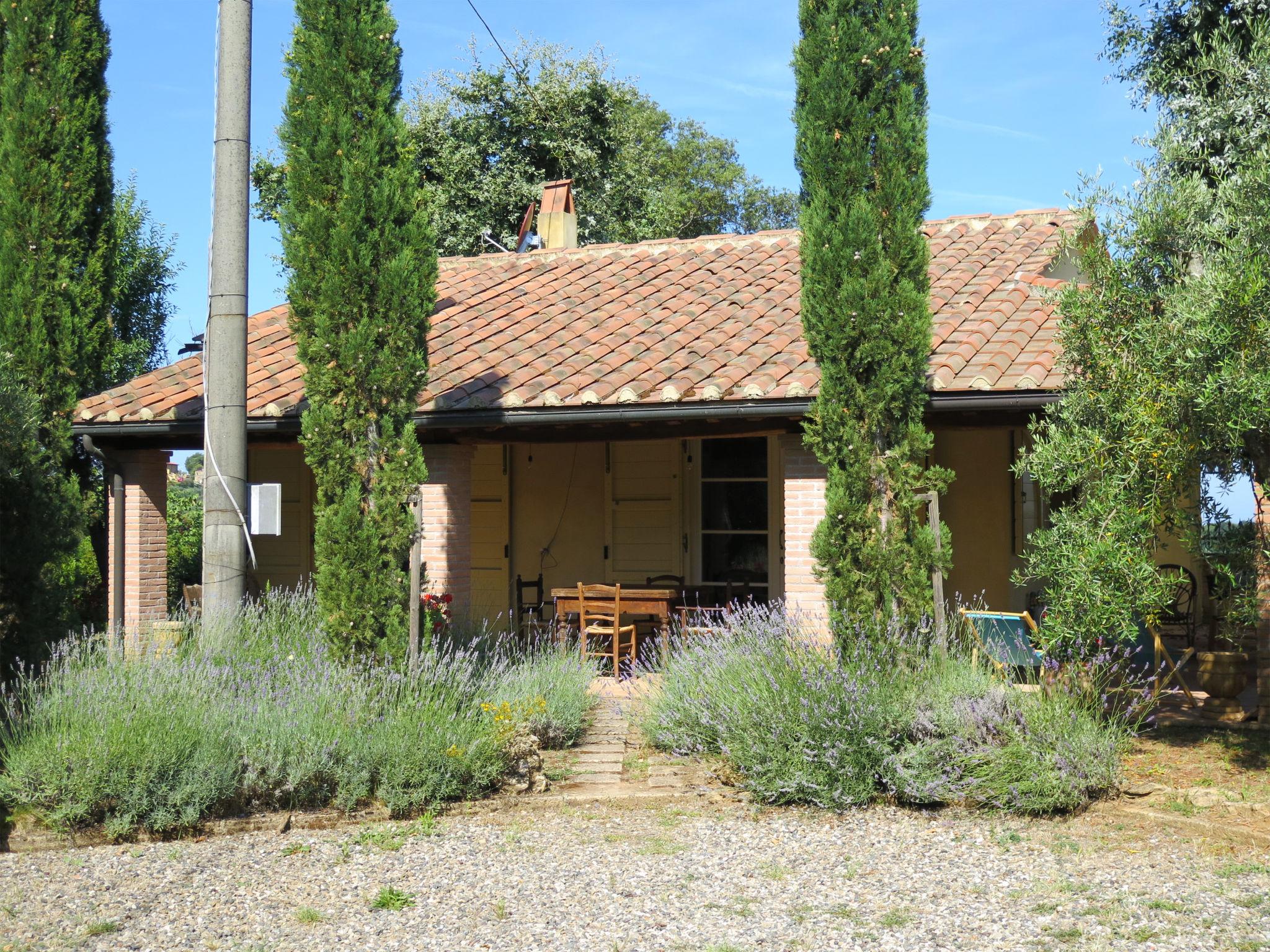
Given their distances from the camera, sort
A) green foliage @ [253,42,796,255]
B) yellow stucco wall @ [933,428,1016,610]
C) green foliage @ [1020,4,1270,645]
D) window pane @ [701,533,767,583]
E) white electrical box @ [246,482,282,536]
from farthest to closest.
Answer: green foliage @ [253,42,796,255], window pane @ [701,533,767,583], yellow stucco wall @ [933,428,1016,610], white electrical box @ [246,482,282,536], green foliage @ [1020,4,1270,645]

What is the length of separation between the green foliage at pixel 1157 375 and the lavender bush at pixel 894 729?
1.85 ft

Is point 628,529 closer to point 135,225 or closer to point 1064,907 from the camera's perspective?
point 1064,907

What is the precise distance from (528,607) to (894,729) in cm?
582

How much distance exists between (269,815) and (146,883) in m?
1.03

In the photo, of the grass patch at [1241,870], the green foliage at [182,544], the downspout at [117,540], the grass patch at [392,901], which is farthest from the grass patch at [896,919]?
the green foliage at [182,544]

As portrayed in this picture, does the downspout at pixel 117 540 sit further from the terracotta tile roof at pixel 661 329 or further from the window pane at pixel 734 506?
the window pane at pixel 734 506

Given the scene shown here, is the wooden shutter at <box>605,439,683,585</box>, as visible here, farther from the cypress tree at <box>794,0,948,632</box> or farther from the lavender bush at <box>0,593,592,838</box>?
the lavender bush at <box>0,593,592,838</box>

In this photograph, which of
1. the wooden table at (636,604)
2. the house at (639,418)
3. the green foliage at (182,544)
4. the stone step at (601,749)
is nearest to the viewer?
the stone step at (601,749)

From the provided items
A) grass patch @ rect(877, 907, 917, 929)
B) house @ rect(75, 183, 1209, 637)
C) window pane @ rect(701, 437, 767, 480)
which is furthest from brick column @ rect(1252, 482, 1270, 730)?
window pane @ rect(701, 437, 767, 480)

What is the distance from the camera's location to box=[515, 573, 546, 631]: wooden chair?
1110 cm

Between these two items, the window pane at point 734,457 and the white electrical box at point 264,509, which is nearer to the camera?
the white electrical box at point 264,509

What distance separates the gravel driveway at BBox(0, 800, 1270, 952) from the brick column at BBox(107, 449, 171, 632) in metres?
5.16

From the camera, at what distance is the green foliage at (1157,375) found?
533 centimetres

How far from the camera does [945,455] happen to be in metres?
11.3
